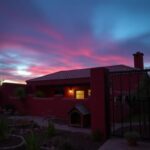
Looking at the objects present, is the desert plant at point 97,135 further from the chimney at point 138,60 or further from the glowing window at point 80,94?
the chimney at point 138,60

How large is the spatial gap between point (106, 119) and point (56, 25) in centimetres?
688

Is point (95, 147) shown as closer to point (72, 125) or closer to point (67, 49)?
point (72, 125)

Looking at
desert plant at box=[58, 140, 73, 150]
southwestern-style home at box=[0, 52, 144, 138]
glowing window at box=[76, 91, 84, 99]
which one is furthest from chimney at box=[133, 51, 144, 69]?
desert plant at box=[58, 140, 73, 150]

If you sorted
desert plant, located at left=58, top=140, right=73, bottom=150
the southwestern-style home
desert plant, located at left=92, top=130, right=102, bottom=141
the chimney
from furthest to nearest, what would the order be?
1. the chimney
2. the southwestern-style home
3. desert plant, located at left=92, top=130, right=102, bottom=141
4. desert plant, located at left=58, top=140, right=73, bottom=150

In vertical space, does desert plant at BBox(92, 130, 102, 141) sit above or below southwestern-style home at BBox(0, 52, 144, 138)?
below

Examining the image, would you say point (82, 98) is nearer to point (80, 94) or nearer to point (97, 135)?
point (80, 94)

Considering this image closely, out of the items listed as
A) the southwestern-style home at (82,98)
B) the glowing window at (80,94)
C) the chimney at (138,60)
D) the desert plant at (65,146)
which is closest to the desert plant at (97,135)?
the southwestern-style home at (82,98)

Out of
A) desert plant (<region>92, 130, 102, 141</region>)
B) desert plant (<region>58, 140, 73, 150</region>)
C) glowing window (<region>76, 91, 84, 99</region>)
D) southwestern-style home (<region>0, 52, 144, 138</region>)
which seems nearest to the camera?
desert plant (<region>58, 140, 73, 150</region>)

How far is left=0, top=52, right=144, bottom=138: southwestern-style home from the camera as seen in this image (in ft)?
27.4

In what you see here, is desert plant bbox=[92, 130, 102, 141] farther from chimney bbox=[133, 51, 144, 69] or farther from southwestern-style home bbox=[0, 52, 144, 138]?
chimney bbox=[133, 51, 144, 69]

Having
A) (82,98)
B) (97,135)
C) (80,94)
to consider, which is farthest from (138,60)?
(97,135)

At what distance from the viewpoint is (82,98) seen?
60.6 feet

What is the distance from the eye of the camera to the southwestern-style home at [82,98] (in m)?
8.34

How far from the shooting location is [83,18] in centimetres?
1197
